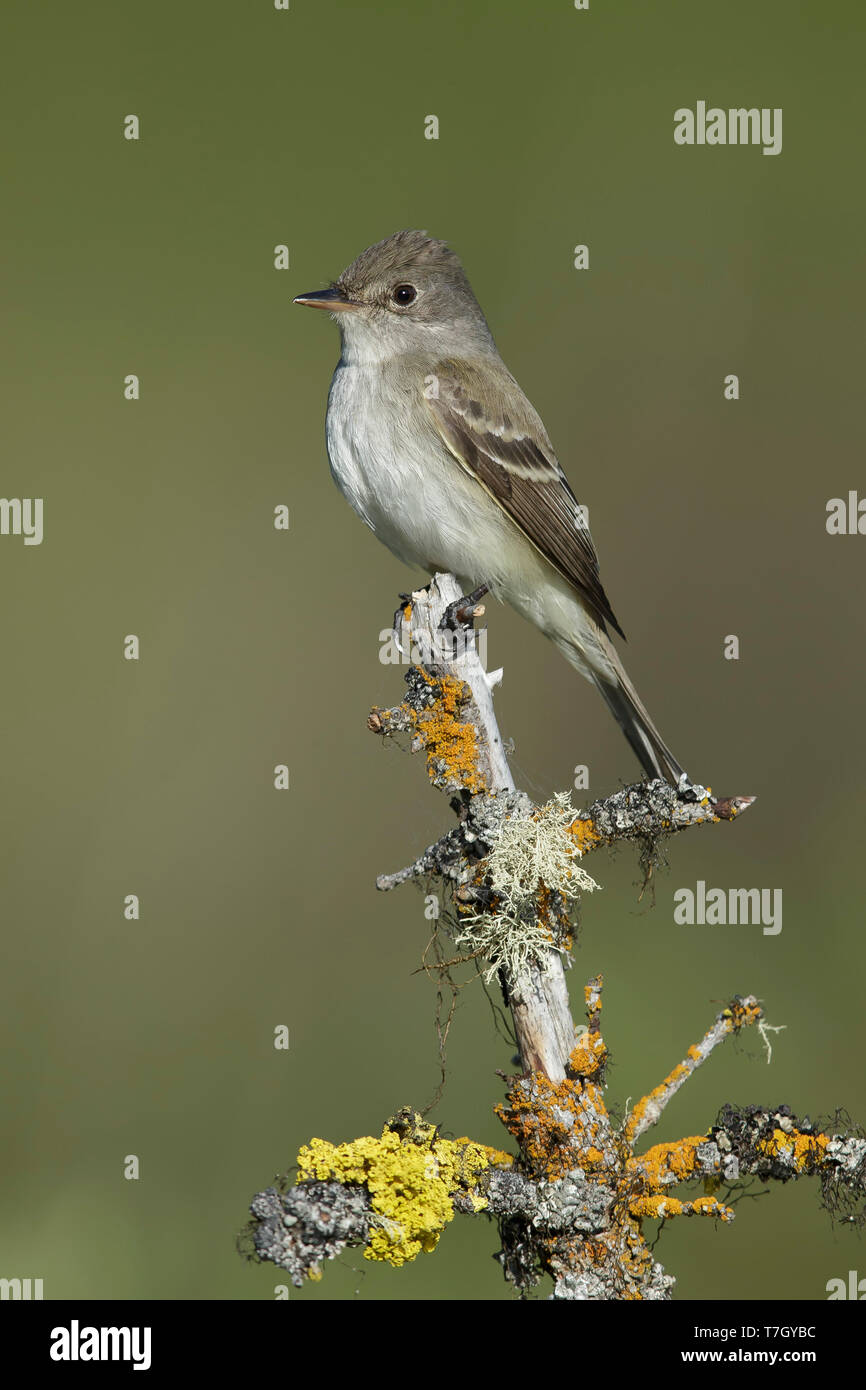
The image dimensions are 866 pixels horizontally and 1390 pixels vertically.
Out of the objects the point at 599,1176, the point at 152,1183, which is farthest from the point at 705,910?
the point at 599,1176

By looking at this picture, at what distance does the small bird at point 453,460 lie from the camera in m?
4.74

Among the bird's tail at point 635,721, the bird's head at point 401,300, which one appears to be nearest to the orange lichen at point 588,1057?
the bird's tail at point 635,721

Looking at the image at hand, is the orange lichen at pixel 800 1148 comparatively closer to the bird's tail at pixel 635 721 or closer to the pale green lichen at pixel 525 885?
the pale green lichen at pixel 525 885

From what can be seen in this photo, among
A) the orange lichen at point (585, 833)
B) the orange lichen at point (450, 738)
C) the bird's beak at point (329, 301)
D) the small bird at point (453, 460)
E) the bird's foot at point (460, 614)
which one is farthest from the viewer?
the bird's beak at point (329, 301)

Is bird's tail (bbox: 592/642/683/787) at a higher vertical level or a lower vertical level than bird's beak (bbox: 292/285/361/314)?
lower

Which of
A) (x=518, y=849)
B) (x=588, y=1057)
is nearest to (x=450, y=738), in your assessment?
(x=518, y=849)

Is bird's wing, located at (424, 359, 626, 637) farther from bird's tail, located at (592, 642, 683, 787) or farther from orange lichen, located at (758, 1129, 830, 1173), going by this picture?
orange lichen, located at (758, 1129, 830, 1173)

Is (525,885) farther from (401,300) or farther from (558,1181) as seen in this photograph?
(401,300)

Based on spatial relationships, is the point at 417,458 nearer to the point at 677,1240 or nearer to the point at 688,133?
the point at 677,1240

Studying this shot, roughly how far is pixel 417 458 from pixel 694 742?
261 centimetres

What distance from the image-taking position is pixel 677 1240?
16.9 feet

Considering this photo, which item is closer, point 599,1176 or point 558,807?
point 599,1176

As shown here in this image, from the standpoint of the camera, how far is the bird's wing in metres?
4.79

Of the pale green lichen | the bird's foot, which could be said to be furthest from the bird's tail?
the pale green lichen
